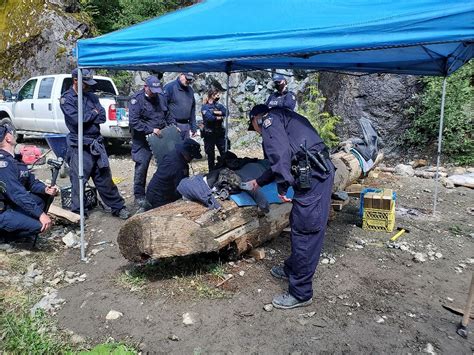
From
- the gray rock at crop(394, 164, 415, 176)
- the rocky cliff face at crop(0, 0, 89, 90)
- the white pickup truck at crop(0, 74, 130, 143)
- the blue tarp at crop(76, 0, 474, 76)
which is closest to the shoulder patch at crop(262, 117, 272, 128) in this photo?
the blue tarp at crop(76, 0, 474, 76)

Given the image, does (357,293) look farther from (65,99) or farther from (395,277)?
(65,99)

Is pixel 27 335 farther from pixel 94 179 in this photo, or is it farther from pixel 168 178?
pixel 94 179

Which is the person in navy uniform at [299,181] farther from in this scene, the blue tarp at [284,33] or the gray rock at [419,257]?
the gray rock at [419,257]

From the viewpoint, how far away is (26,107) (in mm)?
11211

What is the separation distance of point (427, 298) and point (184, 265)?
96.0 inches

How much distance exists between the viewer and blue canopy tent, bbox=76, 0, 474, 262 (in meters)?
2.73

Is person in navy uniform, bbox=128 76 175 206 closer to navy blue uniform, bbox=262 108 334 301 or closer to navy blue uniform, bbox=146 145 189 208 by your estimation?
navy blue uniform, bbox=146 145 189 208

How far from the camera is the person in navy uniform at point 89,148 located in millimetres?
5371

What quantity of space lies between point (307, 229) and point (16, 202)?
10.5ft

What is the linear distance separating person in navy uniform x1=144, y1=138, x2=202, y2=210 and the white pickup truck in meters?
4.89

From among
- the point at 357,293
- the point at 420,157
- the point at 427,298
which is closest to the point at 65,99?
the point at 357,293

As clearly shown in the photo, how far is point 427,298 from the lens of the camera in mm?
3814

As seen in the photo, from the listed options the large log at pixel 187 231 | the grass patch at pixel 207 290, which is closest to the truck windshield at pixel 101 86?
the large log at pixel 187 231

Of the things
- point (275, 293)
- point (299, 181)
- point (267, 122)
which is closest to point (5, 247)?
point (275, 293)
